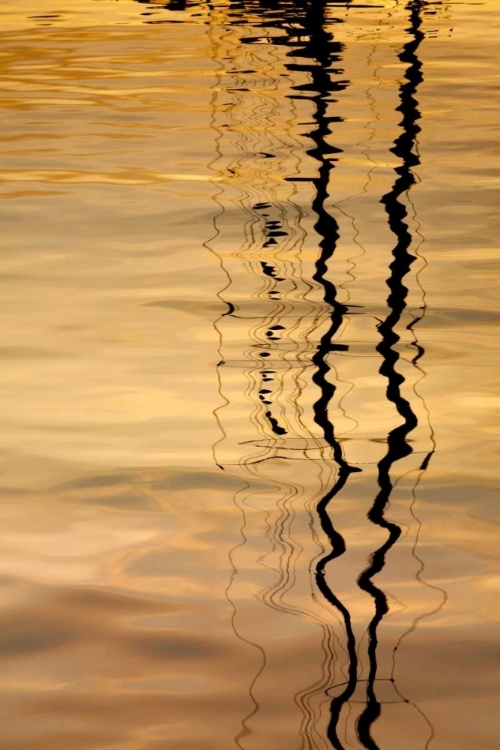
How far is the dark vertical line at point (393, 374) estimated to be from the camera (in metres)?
3.66

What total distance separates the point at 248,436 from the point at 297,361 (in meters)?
1.06

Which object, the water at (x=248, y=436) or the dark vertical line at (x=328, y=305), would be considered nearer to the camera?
the water at (x=248, y=436)

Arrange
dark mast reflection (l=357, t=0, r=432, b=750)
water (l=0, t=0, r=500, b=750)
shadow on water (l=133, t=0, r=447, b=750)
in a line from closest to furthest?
water (l=0, t=0, r=500, b=750) → dark mast reflection (l=357, t=0, r=432, b=750) → shadow on water (l=133, t=0, r=447, b=750)

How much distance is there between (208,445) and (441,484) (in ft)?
3.25

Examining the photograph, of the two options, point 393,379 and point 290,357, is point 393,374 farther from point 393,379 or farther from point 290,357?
point 290,357

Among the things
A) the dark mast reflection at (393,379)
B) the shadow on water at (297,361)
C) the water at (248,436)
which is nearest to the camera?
the water at (248,436)

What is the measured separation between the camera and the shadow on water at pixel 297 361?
12.6 ft

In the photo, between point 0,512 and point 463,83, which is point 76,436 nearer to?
point 0,512

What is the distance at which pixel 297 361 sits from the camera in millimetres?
6426

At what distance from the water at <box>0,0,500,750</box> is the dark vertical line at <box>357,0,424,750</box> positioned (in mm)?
14

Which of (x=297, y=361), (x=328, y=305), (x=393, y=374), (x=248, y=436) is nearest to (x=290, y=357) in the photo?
(x=297, y=361)

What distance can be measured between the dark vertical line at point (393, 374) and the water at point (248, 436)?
0.01 meters

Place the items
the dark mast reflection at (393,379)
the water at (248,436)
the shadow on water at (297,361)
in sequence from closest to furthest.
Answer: the water at (248,436), the dark mast reflection at (393,379), the shadow on water at (297,361)

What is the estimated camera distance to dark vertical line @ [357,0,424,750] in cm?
366
